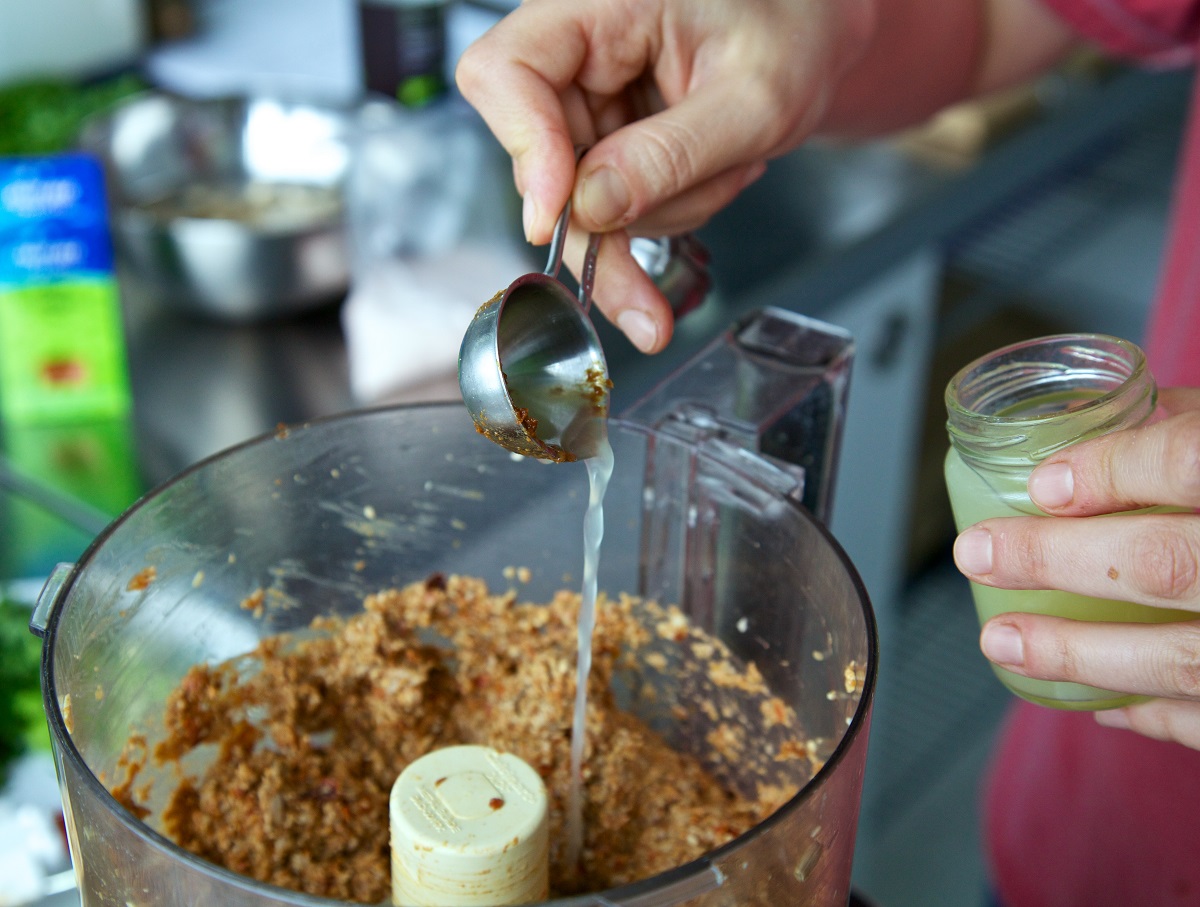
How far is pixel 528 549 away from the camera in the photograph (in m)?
0.68

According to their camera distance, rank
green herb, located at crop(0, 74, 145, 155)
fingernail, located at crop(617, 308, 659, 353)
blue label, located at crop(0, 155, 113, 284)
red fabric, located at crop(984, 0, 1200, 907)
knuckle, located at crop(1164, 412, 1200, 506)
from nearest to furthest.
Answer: knuckle, located at crop(1164, 412, 1200, 506) → fingernail, located at crop(617, 308, 659, 353) → red fabric, located at crop(984, 0, 1200, 907) → blue label, located at crop(0, 155, 113, 284) → green herb, located at crop(0, 74, 145, 155)

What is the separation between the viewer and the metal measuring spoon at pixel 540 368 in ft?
1.90

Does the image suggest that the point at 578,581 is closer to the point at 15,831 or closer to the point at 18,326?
the point at 15,831

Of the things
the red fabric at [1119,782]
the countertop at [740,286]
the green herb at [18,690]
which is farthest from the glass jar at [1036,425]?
the green herb at [18,690]

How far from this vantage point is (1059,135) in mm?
1677

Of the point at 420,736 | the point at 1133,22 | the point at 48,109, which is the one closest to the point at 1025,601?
the point at 420,736

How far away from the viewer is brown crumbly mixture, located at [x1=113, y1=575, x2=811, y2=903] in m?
0.62

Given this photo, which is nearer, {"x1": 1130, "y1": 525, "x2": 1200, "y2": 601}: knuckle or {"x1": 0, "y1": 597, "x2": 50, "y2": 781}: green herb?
{"x1": 1130, "y1": 525, "x2": 1200, "y2": 601}: knuckle

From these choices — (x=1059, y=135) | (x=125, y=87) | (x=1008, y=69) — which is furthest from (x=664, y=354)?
(x=125, y=87)

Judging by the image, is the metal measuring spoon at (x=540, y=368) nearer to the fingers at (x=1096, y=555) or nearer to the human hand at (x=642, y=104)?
the human hand at (x=642, y=104)

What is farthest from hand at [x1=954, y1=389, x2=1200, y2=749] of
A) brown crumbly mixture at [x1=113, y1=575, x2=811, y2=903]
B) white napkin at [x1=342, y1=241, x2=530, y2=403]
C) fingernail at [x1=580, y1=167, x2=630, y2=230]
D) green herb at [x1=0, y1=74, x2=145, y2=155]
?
green herb at [x1=0, y1=74, x2=145, y2=155]

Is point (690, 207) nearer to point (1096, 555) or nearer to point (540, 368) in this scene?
point (540, 368)

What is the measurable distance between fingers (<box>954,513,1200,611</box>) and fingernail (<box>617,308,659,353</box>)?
0.70 feet

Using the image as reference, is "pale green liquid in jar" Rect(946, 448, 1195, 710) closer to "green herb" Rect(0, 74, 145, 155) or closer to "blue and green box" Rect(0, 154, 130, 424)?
"blue and green box" Rect(0, 154, 130, 424)
